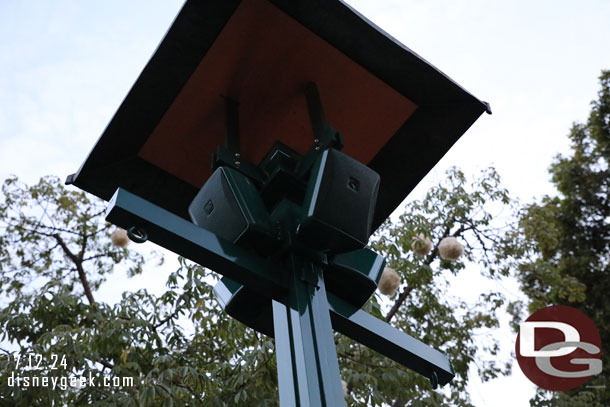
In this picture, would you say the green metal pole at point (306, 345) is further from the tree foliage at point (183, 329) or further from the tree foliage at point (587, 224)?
the tree foliage at point (587, 224)

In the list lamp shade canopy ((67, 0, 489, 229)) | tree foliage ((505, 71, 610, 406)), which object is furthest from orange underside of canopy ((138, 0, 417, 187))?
tree foliage ((505, 71, 610, 406))

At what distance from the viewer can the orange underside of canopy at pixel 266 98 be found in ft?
5.80

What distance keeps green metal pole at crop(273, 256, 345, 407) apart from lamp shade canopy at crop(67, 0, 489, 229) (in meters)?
0.60

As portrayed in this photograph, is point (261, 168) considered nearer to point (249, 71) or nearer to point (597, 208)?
point (249, 71)

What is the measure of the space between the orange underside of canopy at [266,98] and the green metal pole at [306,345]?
607 mm

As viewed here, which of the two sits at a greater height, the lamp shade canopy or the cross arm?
the lamp shade canopy

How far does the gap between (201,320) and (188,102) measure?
12.5 feet

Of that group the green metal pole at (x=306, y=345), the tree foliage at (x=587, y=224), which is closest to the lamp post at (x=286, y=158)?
the green metal pole at (x=306, y=345)

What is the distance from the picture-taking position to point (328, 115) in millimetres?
1981

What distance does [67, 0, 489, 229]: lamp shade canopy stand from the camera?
1.72 metres

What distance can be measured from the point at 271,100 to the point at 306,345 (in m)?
0.87

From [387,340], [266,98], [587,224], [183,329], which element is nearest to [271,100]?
[266,98]

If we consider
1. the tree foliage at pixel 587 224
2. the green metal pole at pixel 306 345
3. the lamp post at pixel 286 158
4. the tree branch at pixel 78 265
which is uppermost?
the tree foliage at pixel 587 224

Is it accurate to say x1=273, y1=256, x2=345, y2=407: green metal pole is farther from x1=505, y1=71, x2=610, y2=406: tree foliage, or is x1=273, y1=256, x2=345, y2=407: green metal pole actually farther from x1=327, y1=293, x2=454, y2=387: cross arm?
x1=505, y1=71, x2=610, y2=406: tree foliage
